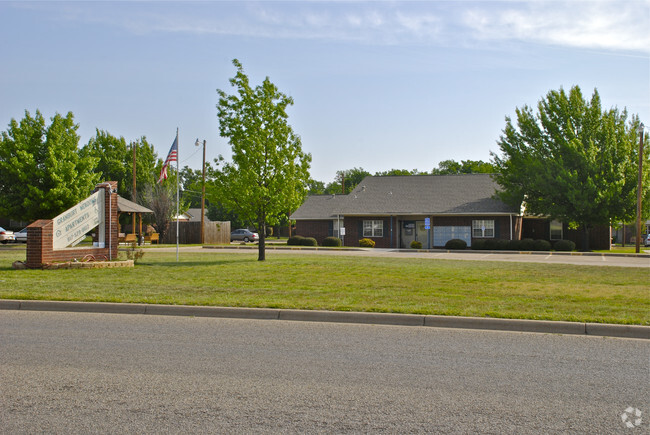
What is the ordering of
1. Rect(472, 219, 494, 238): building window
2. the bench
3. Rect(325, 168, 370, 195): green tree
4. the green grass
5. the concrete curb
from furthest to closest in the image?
Rect(325, 168, 370, 195): green tree
the bench
Rect(472, 219, 494, 238): building window
the green grass
the concrete curb

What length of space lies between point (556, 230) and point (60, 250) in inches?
1363

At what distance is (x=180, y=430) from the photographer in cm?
475

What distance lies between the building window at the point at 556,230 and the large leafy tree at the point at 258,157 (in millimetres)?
25046

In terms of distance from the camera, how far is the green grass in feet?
34.8

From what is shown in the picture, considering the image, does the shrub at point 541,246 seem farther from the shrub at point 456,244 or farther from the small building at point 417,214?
the shrub at point 456,244

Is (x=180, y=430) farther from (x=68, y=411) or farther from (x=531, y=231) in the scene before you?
(x=531, y=231)

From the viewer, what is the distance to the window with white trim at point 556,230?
42344mm

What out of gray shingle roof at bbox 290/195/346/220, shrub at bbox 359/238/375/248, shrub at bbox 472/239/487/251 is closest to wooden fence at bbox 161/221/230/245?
gray shingle roof at bbox 290/195/346/220

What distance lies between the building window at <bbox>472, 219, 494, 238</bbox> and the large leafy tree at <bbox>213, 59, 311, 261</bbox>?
2067 cm

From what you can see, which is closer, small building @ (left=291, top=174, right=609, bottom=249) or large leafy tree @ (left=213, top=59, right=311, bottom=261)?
→ large leafy tree @ (left=213, top=59, right=311, bottom=261)

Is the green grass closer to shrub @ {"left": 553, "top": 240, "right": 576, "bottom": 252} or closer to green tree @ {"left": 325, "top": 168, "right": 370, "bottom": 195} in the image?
shrub @ {"left": 553, "top": 240, "right": 576, "bottom": 252}

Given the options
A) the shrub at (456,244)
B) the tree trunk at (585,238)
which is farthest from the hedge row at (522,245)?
the tree trunk at (585,238)

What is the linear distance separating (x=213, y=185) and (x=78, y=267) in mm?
7550

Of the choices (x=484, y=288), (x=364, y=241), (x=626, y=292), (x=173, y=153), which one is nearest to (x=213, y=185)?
(x=173, y=153)
